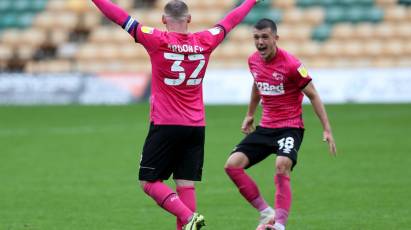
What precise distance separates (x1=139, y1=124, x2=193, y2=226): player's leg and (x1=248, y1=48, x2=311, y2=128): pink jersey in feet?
4.66

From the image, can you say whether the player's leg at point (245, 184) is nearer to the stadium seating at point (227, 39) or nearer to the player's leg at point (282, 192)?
the player's leg at point (282, 192)

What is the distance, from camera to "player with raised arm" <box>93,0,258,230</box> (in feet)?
Result: 24.6

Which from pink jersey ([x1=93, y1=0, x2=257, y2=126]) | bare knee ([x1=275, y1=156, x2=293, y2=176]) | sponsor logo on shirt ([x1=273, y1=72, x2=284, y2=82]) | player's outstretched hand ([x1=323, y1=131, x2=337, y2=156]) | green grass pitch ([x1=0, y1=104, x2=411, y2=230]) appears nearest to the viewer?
pink jersey ([x1=93, y1=0, x2=257, y2=126])

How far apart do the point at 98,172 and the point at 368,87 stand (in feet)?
42.4

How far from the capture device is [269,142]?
8.68m

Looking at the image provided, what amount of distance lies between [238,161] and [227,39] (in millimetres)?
21160

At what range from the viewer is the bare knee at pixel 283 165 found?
330 inches

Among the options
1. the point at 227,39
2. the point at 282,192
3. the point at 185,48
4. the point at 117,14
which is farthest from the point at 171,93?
the point at 227,39

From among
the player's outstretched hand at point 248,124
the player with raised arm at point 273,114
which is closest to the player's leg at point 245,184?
the player with raised arm at point 273,114

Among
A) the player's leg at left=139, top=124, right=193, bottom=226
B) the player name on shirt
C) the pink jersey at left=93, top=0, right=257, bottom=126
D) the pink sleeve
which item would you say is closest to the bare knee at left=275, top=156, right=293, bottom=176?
the pink jersey at left=93, top=0, right=257, bottom=126

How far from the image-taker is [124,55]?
2995 cm

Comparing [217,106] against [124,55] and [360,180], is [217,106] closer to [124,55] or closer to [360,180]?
[124,55]

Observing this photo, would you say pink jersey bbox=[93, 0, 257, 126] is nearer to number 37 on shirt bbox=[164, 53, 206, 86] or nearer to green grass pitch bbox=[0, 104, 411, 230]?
number 37 on shirt bbox=[164, 53, 206, 86]

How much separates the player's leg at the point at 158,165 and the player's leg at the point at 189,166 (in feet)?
0.59
